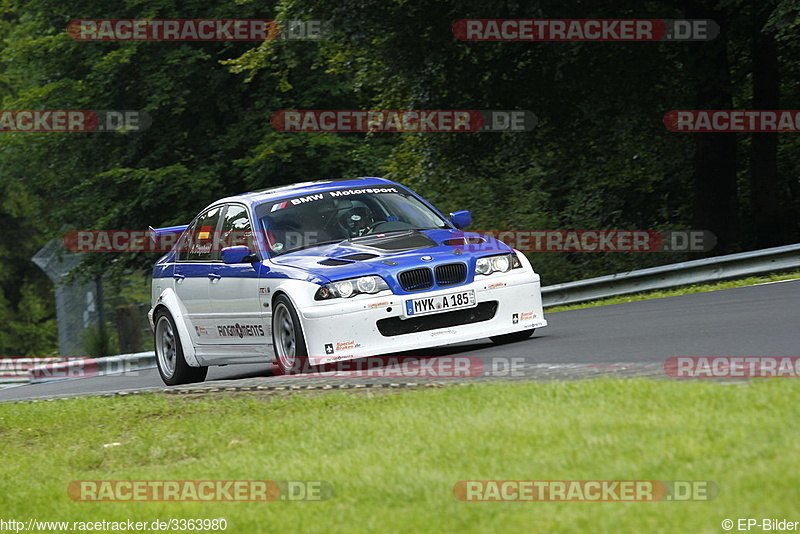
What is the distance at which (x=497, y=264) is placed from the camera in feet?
35.1

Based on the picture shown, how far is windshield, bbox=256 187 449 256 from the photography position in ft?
36.9

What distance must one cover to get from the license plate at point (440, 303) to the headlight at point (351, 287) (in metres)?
0.27

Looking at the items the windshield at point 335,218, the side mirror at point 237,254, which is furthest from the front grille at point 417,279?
the side mirror at point 237,254

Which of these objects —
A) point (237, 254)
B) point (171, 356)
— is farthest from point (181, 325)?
point (237, 254)

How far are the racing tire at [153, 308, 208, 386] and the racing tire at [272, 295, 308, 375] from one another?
2.07 meters

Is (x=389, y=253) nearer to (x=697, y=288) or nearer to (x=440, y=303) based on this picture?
(x=440, y=303)

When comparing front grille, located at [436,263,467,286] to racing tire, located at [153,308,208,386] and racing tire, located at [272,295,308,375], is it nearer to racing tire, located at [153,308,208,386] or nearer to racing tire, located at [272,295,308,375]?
racing tire, located at [272,295,308,375]

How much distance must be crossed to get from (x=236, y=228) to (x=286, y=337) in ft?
5.42

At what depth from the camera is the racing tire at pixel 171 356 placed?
41.3 feet

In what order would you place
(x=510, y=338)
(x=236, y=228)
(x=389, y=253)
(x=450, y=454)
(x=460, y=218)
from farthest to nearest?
1. (x=460, y=218)
2. (x=236, y=228)
3. (x=510, y=338)
4. (x=389, y=253)
5. (x=450, y=454)

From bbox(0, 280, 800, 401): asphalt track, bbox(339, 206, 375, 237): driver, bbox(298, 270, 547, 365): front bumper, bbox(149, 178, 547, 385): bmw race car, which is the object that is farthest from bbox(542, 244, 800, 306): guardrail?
bbox(339, 206, 375, 237): driver

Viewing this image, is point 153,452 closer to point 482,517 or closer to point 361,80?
point 482,517

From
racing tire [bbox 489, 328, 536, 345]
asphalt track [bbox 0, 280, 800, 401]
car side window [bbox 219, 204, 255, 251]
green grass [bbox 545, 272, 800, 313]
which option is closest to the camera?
asphalt track [bbox 0, 280, 800, 401]

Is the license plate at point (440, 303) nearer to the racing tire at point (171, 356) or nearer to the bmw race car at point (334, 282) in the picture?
the bmw race car at point (334, 282)
